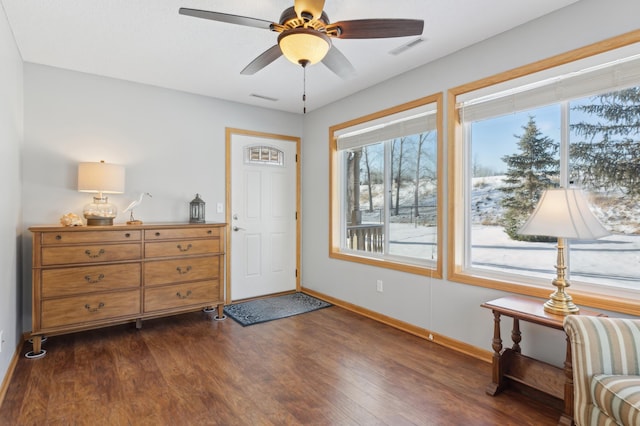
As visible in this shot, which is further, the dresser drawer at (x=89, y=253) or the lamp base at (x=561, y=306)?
the dresser drawer at (x=89, y=253)

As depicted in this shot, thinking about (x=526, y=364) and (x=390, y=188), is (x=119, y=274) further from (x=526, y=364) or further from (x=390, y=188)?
(x=526, y=364)

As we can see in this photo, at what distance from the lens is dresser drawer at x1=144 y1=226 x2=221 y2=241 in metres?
3.23

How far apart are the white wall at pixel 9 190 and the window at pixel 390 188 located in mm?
3007

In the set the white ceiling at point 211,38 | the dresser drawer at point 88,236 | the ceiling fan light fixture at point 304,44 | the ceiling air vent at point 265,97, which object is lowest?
the dresser drawer at point 88,236

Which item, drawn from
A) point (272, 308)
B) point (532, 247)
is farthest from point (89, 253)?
point (532, 247)

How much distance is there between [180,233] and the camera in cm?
339

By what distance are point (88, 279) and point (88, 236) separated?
1.21 feet

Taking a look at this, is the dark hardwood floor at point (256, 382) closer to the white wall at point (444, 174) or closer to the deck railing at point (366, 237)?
the white wall at point (444, 174)

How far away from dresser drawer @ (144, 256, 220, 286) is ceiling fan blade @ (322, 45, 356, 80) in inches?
90.8

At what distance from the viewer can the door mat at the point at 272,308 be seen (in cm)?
368

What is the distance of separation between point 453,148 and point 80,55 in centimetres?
331

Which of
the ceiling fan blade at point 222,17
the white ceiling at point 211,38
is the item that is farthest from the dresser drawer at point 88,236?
the ceiling fan blade at point 222,17

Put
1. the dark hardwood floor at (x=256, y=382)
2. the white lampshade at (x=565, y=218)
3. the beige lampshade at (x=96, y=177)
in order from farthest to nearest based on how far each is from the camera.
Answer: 1. the beige lampshade at (x=96, y=177)
2. the dark hardwood floor at (x=256, y=382)
3. the white lampshade at (x=565, y=218)

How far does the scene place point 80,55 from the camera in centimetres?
295
